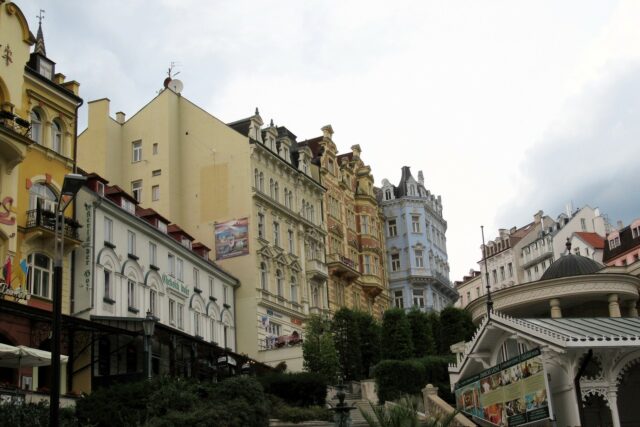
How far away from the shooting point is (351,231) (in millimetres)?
73875

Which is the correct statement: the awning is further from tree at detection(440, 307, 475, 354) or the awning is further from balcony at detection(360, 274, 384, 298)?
balcony at detection(360, 274, 384, 298)

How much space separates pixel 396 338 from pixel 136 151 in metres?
21.4

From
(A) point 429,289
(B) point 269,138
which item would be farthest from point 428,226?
(B) point 269,138

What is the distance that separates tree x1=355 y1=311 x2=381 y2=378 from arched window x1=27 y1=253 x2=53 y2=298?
23735 mm

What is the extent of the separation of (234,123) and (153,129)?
6.54m

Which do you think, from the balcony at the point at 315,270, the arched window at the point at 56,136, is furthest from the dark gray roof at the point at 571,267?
the arched window at the point at 56,136

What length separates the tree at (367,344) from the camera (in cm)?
5538

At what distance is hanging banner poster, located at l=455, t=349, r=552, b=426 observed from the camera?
81.4 feet

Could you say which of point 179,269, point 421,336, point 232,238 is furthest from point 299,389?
point 421,336

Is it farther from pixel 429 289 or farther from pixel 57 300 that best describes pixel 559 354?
pixel 429 289

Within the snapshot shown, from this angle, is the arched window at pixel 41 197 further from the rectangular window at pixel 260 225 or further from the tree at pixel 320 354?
the rectangular window at pixel 260 225

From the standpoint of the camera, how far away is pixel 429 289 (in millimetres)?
81375

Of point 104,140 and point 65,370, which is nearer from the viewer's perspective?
point 65,370

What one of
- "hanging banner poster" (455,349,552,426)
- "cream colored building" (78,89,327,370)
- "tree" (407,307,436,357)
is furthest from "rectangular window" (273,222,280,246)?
"hanging banner poster" (455,349,552,426)
